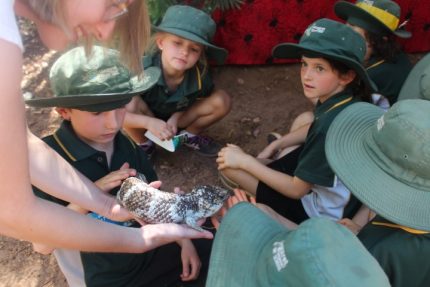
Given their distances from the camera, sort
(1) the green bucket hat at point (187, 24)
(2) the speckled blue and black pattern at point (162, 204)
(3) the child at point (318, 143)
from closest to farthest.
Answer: (2) the speckled blue and black pattern at point (162, 204) < (3) the child at point (318, 143) < (1) the green bucket hat at point (187, 24)

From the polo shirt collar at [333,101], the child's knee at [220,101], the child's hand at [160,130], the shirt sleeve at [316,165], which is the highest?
the polo shirt collar at [333,101]

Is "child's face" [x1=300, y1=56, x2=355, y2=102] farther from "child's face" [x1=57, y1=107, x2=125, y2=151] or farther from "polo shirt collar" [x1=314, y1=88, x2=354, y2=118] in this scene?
"child's face" [x1=57, y1=107, x2=125, y2=151]

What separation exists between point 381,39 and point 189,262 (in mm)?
1910

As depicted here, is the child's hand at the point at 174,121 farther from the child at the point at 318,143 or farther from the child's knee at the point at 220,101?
the child at the point at 318,143

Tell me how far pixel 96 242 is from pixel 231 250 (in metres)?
0.40

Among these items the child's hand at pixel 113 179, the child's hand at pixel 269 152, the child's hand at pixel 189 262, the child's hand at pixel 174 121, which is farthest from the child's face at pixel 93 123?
the child's hand at pixel 269 152

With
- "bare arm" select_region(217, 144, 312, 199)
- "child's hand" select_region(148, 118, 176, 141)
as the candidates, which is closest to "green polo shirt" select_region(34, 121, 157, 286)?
"bare arm" select_region(217, 144, 312, 199)

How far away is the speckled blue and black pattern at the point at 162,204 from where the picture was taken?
1.54 metres

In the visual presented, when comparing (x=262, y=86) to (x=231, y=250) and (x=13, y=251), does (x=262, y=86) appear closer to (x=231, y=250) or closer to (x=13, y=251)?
(x=13, y=251)

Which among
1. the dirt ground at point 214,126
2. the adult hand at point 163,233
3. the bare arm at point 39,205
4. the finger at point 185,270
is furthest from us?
the dirt ground at point 214,126

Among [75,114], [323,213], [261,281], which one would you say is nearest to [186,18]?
[75,114]

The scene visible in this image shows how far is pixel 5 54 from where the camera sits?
0.80 meters

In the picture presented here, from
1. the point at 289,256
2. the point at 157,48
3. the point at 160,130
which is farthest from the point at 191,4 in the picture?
the point at 289,256

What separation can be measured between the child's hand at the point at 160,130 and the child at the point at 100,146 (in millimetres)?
788
